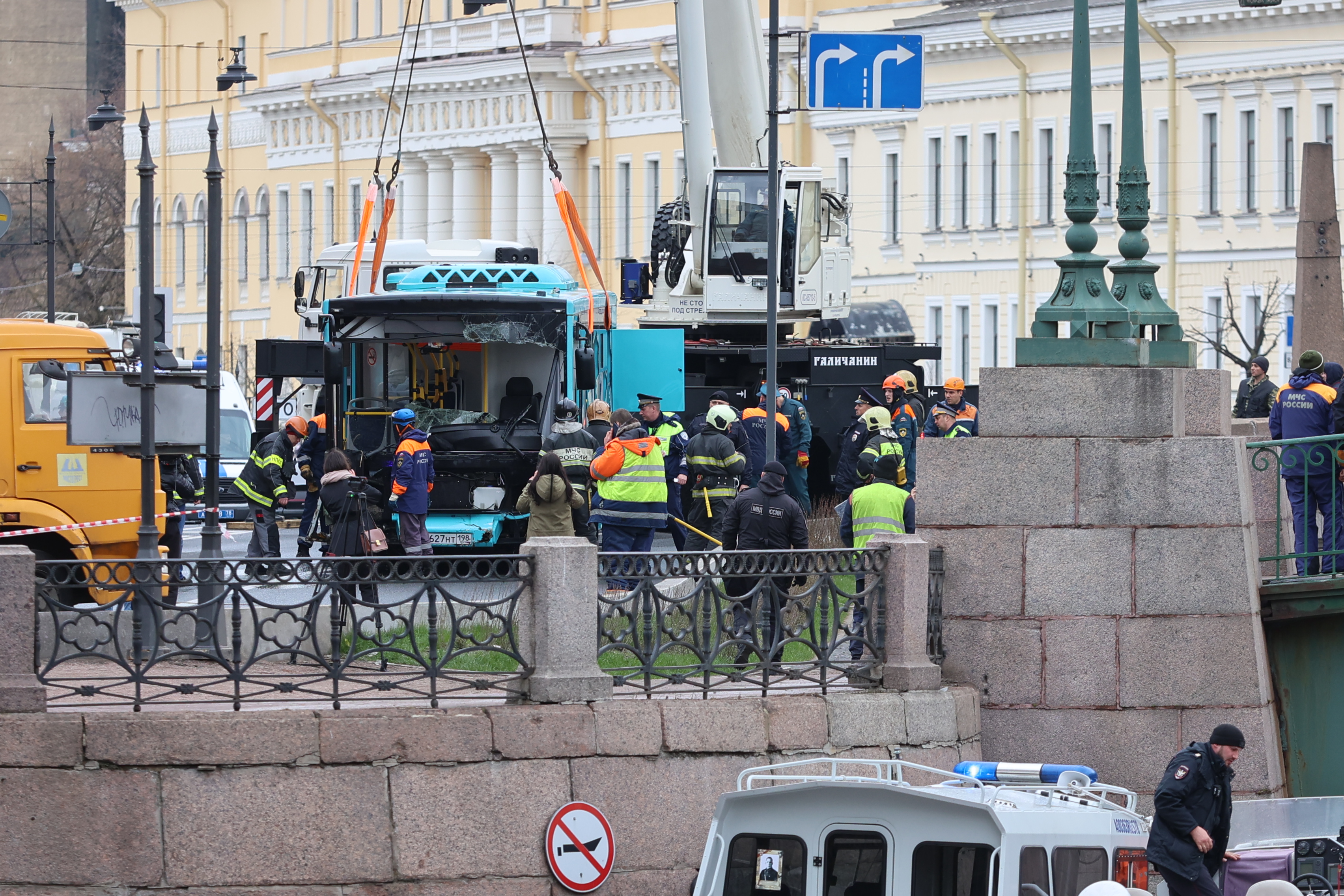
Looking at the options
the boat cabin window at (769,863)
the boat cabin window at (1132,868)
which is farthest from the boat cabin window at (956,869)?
the boat cabin window at (1132,868)

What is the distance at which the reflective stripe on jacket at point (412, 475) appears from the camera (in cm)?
1944

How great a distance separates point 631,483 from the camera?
18.8 metres

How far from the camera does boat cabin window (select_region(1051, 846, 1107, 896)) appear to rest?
39.8 feet

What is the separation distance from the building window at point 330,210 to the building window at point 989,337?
26.8 meters

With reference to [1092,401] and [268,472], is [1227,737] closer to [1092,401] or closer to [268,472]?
[1092,401]

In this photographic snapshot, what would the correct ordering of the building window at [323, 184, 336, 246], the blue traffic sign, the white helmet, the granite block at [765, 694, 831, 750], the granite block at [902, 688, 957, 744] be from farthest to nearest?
1. the building window at [323, 184, 336, 246]
2. the white helmet
3. the blue traffic sign
4. the granite block at [902, 688, 957, 744]
5. the granite block at [765, 694, 831, 750]

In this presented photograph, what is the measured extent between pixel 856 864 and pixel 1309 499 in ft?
17.6

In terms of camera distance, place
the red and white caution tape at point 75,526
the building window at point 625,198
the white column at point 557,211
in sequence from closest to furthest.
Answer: the red and white caution tape at point 75,526 → the building window at point 625,198 → the white column at point 557,211

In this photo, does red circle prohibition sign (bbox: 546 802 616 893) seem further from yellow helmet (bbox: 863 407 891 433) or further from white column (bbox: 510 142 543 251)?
white column (bbox: 510 142 543 251)

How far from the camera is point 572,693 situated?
13641 millimetres

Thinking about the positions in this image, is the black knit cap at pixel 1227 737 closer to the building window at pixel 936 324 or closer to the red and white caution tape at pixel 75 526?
the red and white caution tape at pixel 75 526

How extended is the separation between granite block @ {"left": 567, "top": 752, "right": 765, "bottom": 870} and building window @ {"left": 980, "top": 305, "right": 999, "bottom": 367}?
4448cm

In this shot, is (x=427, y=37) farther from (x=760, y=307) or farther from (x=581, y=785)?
(x=581, y=785)

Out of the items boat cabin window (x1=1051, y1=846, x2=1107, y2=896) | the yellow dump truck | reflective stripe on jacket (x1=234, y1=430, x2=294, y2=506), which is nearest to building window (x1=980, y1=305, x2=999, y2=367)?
reflective stripe on jacket (x1=234, y1=430, x2=294, y2=506)
